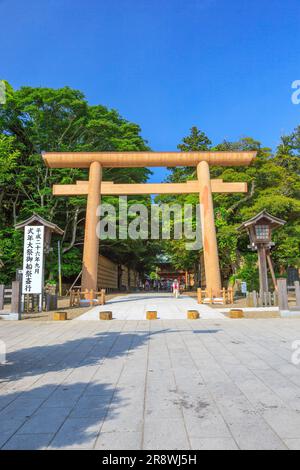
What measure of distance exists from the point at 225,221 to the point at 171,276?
35951mm

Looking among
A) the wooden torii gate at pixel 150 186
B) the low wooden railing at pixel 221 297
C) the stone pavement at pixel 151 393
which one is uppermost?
the wooden torii gate at pixel 150 186

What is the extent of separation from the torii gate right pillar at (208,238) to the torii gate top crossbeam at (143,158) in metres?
0.61

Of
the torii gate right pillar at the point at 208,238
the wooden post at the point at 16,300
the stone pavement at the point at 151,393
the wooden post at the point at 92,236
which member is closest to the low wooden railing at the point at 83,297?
the wooden post at the point at 92,236

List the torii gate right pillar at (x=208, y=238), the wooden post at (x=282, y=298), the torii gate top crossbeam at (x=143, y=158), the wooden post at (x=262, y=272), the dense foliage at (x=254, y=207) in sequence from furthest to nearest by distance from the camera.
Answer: the dense foliage at (x=254, y=207) < the torii gate top crossbeam at (x=143, y=158) < the torii gate right pillar at (x=208, y=238) < the wooden post at (x=262, y=272) < the wooden post at (x=282, y=298)

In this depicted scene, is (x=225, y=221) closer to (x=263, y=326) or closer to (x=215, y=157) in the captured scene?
(x=215, y=157)

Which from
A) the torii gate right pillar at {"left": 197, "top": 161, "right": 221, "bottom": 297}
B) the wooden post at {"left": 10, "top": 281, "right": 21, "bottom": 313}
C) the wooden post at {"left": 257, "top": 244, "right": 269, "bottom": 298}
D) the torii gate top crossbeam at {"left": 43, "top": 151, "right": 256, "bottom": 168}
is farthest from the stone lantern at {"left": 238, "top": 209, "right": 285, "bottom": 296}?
the wooden post at {"left": 10, "top": 281, "right": 21, "bottom": 313}

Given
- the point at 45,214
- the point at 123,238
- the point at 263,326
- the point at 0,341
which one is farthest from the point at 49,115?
the point at 263,326

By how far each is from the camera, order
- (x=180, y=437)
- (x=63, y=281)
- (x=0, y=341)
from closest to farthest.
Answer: (x=180, y=437)
(x=0, y=341)
(x=63, y=281)

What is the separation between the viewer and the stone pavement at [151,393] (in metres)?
2.82

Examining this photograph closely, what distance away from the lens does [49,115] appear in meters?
20.9

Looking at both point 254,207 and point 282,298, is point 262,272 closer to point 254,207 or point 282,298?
point 282,298

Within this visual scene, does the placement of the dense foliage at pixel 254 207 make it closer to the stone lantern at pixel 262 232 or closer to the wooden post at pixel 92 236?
the stone lantern at pixel 262 232

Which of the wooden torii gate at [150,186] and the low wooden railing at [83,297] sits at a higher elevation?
the wooden torii gate at [150,186]

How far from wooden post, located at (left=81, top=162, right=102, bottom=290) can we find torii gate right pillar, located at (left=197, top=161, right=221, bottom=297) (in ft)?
18.0
